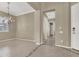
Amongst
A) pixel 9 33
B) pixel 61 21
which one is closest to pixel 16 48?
pixel 9 33

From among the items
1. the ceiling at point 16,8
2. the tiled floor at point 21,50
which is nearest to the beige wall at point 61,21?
the ceiling at point 16,8

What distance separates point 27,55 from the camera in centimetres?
332

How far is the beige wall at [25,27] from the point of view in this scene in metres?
3.62

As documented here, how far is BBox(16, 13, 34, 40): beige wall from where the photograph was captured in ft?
11.9

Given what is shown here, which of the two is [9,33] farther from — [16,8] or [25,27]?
[16,8]

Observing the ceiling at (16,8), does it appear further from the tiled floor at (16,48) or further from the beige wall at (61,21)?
the beige wall at (61,21)

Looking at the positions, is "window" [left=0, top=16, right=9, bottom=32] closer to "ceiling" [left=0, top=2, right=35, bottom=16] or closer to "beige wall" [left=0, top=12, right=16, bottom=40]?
"beige wall" [left=0, top=12, right=16, bottom=40]

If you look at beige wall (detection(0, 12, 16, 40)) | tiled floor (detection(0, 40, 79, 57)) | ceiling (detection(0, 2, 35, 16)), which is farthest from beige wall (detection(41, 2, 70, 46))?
beige wall (detection(0, 12, 16, 40))

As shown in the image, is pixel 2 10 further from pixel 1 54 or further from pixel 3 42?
pixel 1 54

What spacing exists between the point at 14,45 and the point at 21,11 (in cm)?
112

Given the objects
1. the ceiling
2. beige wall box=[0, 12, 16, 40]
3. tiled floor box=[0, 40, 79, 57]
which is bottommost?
tiled floor box=[0, 40, 79, 57]

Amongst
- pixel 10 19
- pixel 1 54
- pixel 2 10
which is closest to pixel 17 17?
pixel 10 19

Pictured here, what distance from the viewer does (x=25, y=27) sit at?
380cm

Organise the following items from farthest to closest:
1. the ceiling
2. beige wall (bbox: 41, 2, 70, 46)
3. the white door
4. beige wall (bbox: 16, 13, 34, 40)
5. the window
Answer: beige wall (bbox: 41, 2, 70, 46) → the white door → beige wall (bbox: 16, 13, 34, 40) → the ceiling → the window
